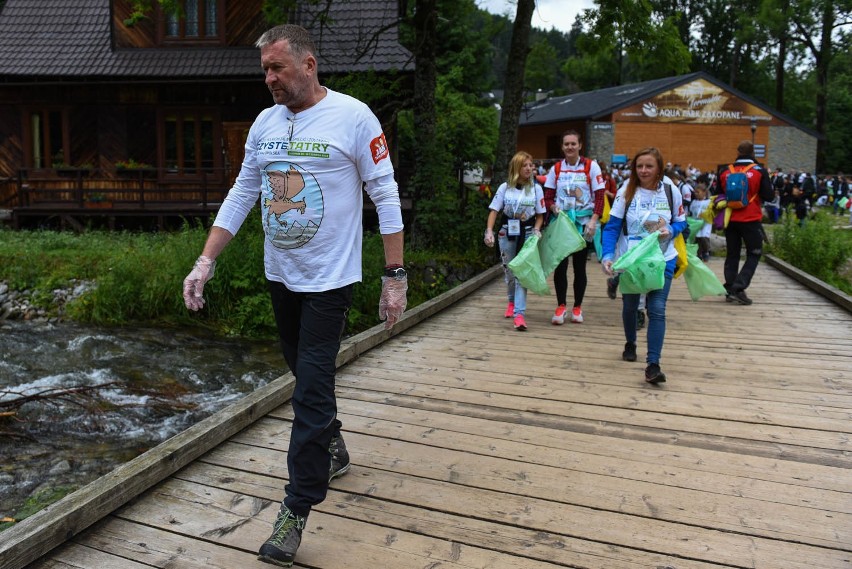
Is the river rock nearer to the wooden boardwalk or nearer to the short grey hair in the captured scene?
the wooden boardwalk

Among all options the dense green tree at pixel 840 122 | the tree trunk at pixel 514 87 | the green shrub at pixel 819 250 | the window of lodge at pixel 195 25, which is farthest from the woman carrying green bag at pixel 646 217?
the dense green tree at pixel 840 122

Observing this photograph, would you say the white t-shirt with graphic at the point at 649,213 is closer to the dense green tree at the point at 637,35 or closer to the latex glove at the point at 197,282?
the latex glove at the point at 197,282

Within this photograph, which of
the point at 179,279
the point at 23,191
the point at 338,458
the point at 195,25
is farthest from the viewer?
the point at 195,25

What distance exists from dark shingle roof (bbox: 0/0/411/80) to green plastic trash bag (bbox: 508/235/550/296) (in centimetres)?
1178

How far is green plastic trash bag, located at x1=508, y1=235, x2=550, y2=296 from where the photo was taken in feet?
24.6

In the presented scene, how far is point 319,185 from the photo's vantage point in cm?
328

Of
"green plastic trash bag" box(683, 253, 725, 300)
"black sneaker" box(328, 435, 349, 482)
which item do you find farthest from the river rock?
"green plastic trash bag" box(683, 253, 725, 300)

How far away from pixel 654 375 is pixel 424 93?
851cm

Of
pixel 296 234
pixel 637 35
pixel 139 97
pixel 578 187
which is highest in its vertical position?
pixel 637 35

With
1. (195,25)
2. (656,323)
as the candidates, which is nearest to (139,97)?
(195,25)

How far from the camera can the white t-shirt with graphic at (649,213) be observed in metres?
5.98

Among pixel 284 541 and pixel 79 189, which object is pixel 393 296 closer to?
pixel 284 541

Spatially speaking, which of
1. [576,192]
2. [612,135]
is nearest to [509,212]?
[576,192]

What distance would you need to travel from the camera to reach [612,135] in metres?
39.6
